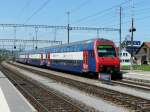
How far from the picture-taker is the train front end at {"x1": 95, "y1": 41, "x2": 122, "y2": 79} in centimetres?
3547

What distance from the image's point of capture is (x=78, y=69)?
40.6 metres

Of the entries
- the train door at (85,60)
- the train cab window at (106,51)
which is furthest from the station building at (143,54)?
the train cab window at (106,51)

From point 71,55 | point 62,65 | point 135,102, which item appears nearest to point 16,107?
point 135,102

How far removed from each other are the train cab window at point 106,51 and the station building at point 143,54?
6726 cm

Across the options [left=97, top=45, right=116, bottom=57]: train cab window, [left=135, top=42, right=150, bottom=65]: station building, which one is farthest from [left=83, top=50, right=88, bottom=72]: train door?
[left=135, top=42, right=150, bottom=65]: station building

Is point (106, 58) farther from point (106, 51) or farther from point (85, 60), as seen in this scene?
point (85, 60)

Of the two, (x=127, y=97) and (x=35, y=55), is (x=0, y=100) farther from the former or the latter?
(x=35, y=55)

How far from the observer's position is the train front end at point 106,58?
35469 mm

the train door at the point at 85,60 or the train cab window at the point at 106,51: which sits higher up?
the train cab window at the point at 106,51

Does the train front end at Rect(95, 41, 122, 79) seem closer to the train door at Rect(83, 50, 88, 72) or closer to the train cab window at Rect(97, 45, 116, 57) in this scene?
the train cab window at Rect(97, 45, 116, 57)

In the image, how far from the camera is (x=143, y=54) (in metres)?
107

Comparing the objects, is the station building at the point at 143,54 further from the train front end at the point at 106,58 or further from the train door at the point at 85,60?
the train front end at the point at 106,58

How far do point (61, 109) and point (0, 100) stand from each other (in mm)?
3659

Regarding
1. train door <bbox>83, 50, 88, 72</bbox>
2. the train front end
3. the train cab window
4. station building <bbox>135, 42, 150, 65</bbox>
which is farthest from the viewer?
station building <bbox>135, 42, 150, 65</bbox>
